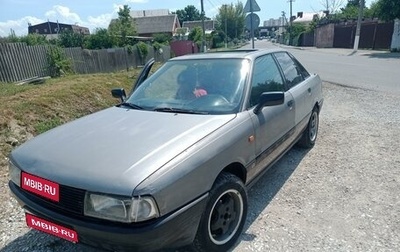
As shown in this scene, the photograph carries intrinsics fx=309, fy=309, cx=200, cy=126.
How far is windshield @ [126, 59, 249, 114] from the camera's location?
2.96 meters

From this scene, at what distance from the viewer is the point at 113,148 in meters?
2.28

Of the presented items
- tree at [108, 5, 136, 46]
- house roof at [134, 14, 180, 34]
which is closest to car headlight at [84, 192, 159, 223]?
tree at [108, 5, 136, 46]

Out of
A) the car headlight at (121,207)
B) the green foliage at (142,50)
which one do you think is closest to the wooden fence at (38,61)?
the green foliage at (142,50)

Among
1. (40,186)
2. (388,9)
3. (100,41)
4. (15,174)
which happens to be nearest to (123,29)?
(100,41)

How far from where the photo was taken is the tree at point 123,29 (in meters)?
27.7

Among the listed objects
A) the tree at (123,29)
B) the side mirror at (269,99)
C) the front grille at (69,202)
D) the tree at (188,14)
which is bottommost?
the front grille at (69,202)

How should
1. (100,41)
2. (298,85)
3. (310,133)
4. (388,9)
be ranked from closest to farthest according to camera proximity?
(298,85) < (310,133) < (388,9) < (100,41)

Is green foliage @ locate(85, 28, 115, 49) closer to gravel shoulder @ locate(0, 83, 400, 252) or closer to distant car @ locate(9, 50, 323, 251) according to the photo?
gravel shoulder @ locate(0, 83, 400, 252)

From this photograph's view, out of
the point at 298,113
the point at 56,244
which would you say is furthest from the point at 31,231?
the point at 298,113

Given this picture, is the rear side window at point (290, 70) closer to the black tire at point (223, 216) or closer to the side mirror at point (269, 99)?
the side mirror at point (269, 99)

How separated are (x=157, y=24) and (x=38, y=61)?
166 feet

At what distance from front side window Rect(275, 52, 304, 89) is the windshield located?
0.97 meters

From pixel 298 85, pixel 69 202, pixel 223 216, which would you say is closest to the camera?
pixel 69 202

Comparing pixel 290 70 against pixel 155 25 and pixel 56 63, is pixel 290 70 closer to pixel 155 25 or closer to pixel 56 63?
pixel 56 63
